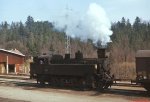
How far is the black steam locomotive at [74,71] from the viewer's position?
24.9 metres

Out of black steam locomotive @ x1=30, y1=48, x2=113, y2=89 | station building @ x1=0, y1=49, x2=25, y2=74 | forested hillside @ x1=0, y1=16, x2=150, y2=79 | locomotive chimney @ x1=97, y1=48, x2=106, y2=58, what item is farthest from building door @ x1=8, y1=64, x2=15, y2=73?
locomotive chimney @ x1=97, y1=48, x2=106, y2=58

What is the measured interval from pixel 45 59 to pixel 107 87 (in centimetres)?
672

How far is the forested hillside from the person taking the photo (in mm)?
48769

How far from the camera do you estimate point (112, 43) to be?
49.9 metres

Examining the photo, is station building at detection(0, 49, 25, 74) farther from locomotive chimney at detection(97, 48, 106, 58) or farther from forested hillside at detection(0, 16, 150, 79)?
locomotive chimney at detection(97, 48, 106, 58)

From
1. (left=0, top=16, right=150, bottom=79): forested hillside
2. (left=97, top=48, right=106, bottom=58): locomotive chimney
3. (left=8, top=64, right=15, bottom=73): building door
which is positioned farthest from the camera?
(left=8, top=64, right=15, bottom=73): building door

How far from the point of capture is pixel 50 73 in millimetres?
27922

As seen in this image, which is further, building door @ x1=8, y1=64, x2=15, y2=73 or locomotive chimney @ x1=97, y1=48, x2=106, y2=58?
building door @ x1=8, y1=64, x2=15, y2=73

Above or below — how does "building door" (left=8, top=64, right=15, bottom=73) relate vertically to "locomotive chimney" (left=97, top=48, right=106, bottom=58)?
below

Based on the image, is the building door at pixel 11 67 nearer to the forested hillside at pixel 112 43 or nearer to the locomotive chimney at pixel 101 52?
the forested hillside at pixel 112 43

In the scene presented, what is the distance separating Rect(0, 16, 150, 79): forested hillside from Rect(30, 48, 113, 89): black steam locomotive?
11.3 m

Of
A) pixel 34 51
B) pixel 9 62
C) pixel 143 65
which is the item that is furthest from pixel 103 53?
pixel 34 51

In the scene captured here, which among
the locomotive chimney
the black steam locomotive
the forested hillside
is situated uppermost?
the forested hillside

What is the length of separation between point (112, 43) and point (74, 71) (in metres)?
24.8
